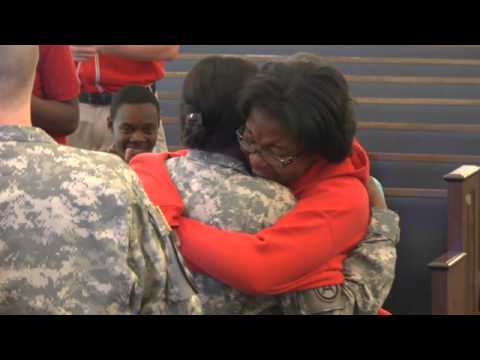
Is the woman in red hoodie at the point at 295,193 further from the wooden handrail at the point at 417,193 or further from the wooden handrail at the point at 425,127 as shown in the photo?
the wooden handrail at the point at 425,127

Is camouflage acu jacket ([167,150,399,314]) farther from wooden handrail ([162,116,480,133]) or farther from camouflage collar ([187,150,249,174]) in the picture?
wooden handrail ([162,116,480,133])

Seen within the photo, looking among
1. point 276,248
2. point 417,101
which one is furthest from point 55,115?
point 417,101

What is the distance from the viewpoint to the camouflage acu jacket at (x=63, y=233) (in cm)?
155

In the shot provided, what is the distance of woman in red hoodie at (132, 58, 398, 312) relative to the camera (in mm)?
1959

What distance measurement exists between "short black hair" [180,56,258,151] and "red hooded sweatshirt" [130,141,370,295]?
0.11 metres

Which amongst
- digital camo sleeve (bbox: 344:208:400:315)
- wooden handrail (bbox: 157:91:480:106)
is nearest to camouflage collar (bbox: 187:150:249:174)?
digital camo sleeve (bbox: 344:208:400:315)

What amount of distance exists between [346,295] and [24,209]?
2.45 ft

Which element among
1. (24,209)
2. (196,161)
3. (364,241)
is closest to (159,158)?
(196,161)

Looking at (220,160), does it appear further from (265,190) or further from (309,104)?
(309,104)

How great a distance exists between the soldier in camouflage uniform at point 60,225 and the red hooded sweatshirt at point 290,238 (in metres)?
0.38

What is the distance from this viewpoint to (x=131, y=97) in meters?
3.58

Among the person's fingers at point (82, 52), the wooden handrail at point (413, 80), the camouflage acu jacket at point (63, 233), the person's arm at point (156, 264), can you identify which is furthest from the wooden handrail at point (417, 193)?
the camouflage acu jacket at point (63, 233)

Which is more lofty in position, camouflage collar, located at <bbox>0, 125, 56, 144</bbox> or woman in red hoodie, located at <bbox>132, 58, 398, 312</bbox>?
camouflage collar, located at <bbox>0, 125, 56, 144</bbox>

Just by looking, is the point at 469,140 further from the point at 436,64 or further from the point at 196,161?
the point at 196,161
